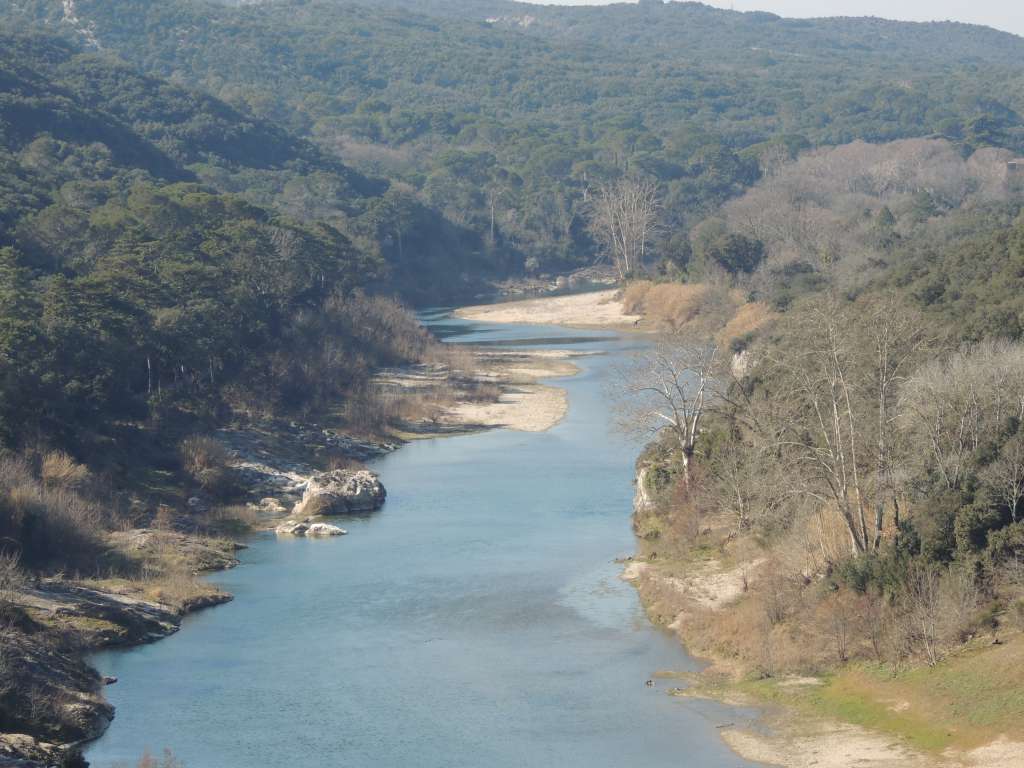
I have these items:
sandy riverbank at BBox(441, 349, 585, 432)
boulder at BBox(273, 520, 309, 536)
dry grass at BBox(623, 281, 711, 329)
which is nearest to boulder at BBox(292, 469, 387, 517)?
Answer: boulder at BBox(273, 520, 309, 536)

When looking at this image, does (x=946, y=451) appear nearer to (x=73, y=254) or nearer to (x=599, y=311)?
(x=73, y=254)

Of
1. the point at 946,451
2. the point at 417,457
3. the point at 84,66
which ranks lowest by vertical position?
the point at 417,457

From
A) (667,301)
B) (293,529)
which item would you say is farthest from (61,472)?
(667,301)

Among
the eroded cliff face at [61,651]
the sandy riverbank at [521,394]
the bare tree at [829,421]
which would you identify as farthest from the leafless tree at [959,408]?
the sandy riverbank at [521,394]

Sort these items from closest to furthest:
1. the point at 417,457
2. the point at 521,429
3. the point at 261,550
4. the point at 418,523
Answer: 1. the point at 261,550
2. the point at 418,523
3. the point at 417,457
4. the point at 521,429

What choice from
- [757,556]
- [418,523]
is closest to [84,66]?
[418,523]

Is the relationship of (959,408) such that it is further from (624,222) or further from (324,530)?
(624,222)
